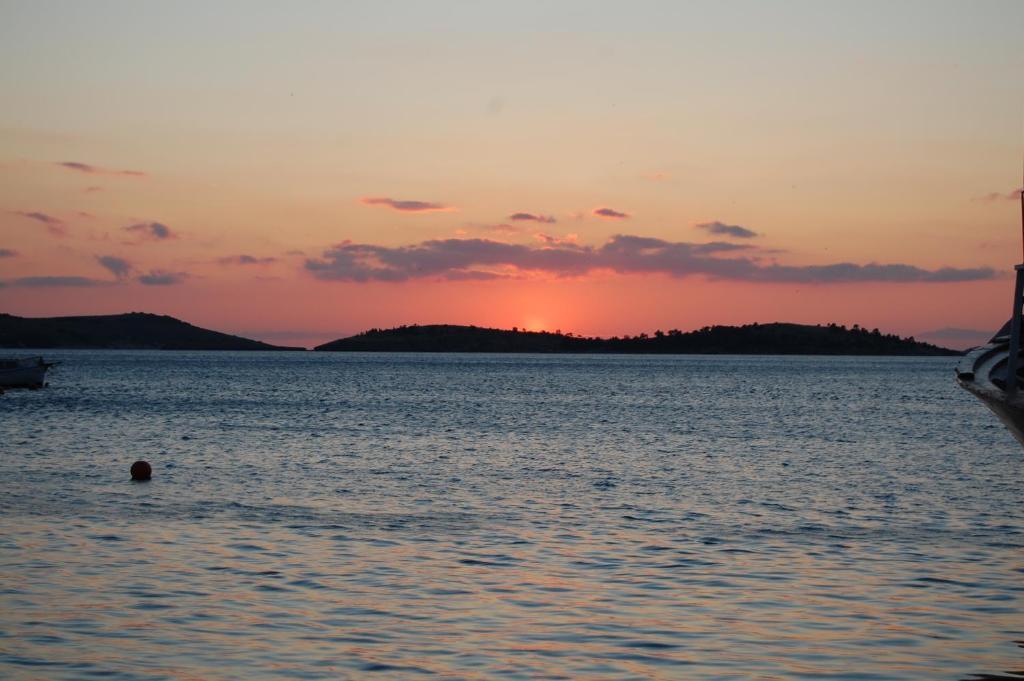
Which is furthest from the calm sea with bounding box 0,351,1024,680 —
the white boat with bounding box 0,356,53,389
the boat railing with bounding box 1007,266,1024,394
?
the white boat with bounding box 0,356,53,389

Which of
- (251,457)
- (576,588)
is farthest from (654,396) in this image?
(576,588)

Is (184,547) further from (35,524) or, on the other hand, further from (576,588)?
(576,588)

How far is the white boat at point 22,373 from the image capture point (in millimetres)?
97250

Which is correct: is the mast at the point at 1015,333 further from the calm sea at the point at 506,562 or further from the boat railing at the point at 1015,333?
the calm sea at the point at 506,562

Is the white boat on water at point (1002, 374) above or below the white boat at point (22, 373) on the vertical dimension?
above

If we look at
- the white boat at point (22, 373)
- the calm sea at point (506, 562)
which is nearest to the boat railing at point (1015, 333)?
the calm sea at point (506, 562)

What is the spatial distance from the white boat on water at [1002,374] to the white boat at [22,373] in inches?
3384

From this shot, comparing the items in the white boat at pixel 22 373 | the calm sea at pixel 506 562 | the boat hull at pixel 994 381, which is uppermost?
the boat hull at pixel 994 381

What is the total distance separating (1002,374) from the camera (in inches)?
928

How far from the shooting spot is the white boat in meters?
97.2

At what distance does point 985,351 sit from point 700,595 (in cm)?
1072

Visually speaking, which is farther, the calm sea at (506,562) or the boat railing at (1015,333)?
the boat railing at (1015,333)

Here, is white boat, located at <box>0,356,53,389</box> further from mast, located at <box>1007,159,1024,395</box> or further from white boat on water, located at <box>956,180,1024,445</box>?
mast, located at <box>1007,159,1024,395</box>

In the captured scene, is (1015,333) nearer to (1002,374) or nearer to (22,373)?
(1002,374)
